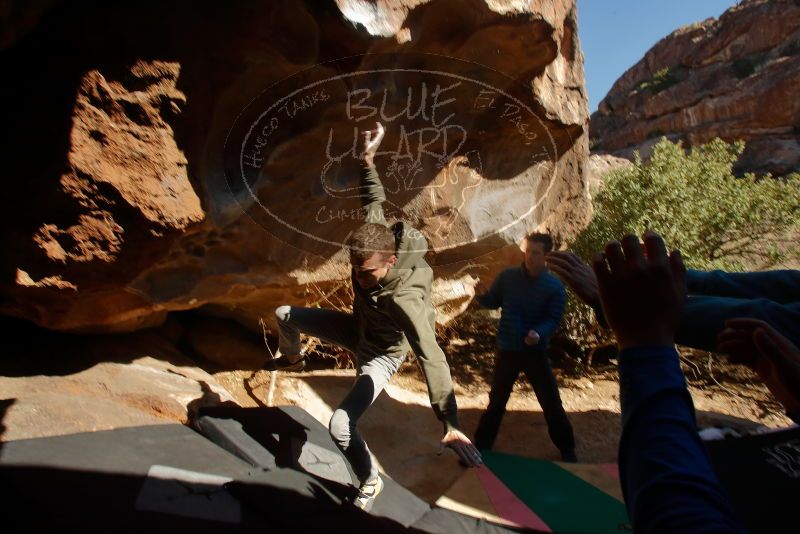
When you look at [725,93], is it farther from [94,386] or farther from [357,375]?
[94,386]

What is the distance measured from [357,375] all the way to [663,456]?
1977 millimetres

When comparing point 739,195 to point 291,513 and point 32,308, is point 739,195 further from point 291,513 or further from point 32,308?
point 32,308

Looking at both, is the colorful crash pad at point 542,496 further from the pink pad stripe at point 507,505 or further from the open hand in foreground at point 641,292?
the open hand in foreground at point 641,292

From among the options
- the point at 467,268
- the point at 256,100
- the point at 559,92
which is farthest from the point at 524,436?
the point at 256,100

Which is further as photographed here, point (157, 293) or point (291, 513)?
point (157, 293)

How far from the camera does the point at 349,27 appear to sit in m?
2.26

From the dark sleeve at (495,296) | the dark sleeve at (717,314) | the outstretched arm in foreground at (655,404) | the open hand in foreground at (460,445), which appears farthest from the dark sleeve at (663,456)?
the dark sleeve at (495,296)

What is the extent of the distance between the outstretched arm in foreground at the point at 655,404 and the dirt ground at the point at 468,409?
110 inches

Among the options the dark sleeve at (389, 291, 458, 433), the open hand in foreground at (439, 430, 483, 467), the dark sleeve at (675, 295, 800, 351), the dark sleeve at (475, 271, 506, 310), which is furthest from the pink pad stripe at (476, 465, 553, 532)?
the dark sleeve at (675, 295, 800, 351)

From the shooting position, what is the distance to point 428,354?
226cm

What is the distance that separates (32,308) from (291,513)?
2161 millimetres

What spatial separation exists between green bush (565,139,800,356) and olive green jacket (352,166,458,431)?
3345 mm

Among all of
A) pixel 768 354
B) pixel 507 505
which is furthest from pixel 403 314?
pixel 768 354

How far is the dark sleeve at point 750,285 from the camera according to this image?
1.41m
